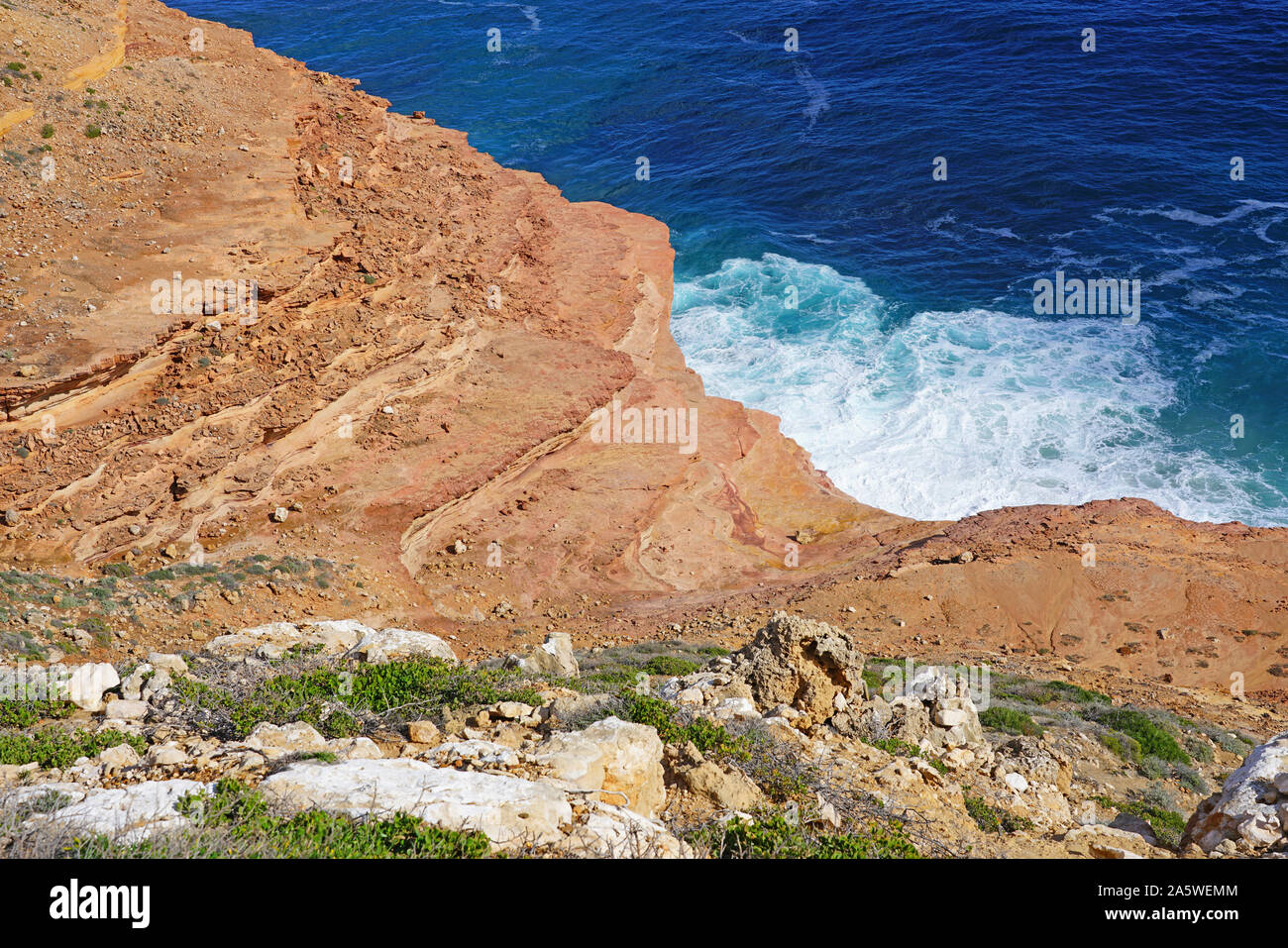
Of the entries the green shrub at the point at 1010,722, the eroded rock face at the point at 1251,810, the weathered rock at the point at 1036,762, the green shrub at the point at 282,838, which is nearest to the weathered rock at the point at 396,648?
the green shrub at the point at 282,838

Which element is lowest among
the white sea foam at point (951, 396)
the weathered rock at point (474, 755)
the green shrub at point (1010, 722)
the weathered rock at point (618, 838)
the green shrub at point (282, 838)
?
the green shrub at point (1010, 722)

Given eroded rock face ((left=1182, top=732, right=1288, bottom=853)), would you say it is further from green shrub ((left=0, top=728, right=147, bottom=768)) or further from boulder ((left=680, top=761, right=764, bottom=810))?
green shrub ((left=0, top=728, right=147, bottom=768))

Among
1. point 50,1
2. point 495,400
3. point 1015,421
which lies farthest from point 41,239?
point 1015,421

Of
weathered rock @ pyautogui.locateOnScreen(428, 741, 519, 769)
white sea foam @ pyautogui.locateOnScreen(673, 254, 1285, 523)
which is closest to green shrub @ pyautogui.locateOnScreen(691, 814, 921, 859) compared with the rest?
weathered rock @ pyautogui.locateOnScreen(428, 741, 519, 769)

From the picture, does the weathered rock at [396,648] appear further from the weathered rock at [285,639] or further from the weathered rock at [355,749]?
the weathered rock at [355,749]

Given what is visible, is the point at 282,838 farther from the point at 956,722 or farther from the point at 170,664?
the point at 956,722

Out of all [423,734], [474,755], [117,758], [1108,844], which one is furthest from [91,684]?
[1108,844]
